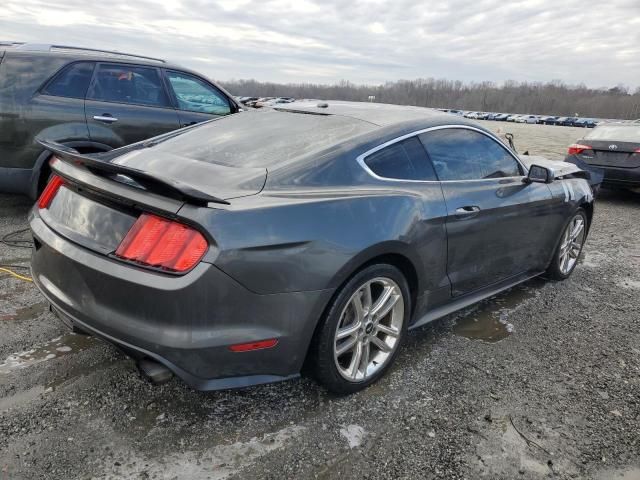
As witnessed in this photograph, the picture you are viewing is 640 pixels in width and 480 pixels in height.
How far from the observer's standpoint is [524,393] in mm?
2986

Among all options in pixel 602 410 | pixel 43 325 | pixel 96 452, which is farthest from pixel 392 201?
pixel 43 325

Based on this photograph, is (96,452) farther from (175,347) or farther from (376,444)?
(376,444)

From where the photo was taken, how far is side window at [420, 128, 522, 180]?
3.29m

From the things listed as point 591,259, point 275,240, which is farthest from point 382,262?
point 591,259

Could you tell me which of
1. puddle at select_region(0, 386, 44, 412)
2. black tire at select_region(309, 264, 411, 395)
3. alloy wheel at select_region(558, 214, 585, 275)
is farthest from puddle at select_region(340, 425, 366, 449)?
alloy wheel at select_region(558, 214, 585, 275)

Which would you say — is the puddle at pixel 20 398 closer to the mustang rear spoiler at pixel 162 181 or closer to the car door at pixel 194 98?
the mustang rear spoiler at pixel 162 181

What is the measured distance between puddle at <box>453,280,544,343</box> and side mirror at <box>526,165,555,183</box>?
3.56 feet

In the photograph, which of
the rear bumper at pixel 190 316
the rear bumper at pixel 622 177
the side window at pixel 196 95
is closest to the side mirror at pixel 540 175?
the rear bumper at pixel 190 316

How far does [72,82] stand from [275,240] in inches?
170

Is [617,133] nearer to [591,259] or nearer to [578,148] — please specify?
[578,148]

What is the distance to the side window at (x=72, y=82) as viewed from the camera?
5277mm

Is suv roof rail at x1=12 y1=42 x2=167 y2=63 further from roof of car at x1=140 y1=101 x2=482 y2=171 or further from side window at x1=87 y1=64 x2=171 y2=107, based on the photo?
roof of car at x1=140 y1=101 x2=482 y2=171

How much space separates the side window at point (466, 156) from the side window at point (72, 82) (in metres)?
4.04

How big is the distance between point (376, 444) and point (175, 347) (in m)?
A: 1.09
